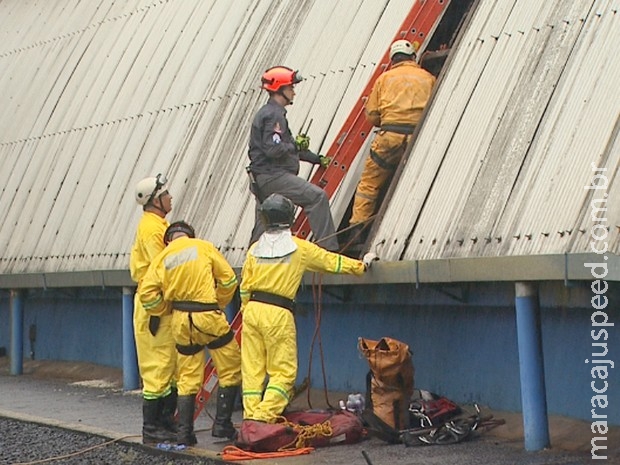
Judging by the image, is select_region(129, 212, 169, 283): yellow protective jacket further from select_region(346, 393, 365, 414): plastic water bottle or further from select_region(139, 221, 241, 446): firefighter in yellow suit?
select_region(346, 393, 365, 414): plastic water bottle

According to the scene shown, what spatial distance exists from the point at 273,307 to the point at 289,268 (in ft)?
1.08

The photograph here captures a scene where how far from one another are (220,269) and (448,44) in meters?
4.03

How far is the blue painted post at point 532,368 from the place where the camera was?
10.5 metres

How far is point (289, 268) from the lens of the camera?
36.8 ft

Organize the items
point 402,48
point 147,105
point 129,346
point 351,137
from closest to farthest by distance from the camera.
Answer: point 402,48 < point 351,137 < point 129,346 < point 147,105

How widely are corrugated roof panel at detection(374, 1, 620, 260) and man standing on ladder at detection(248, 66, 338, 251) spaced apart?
1.74ft

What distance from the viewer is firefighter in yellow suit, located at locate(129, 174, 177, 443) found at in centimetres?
1184

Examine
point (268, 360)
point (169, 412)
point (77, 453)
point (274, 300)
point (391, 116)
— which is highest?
point (391, 116)

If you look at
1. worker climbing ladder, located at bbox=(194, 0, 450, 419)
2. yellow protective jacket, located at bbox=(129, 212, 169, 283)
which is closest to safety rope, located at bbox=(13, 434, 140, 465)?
worker climbing ladder, located at bbox=(194, 0, 450, 419)

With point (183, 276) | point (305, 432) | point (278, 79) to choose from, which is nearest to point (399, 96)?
point (278, 79)

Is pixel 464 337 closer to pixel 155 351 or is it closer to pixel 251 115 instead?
pixel 155 351

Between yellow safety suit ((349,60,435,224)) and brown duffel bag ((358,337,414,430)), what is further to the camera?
yellow safety suit ((349,60,435,224))

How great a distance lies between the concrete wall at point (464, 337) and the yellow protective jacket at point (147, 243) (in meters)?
2.20

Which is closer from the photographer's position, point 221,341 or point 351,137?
point 221,341
